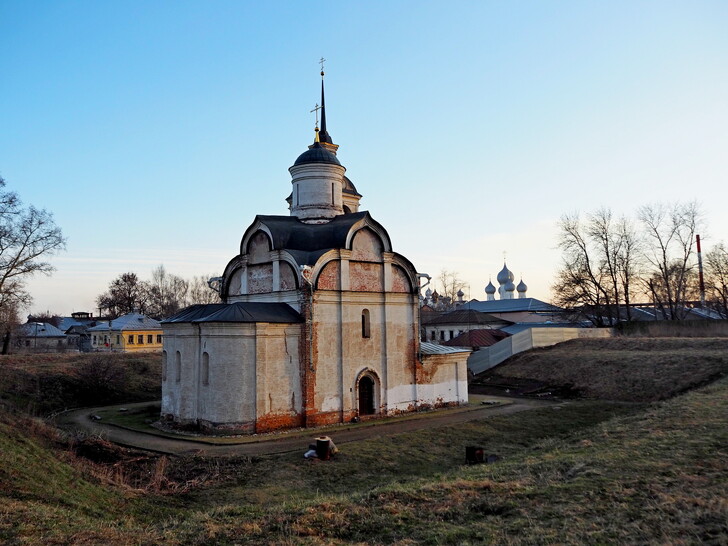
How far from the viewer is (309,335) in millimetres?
20031

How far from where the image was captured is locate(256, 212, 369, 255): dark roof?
21.8m

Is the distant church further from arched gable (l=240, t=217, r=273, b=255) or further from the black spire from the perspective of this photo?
the black spire

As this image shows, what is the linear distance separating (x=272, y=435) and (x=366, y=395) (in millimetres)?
4794

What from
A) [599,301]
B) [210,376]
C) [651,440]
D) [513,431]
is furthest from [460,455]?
[599,301]

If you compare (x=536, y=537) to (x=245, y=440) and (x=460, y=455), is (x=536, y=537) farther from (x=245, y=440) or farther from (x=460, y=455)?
(x=245, y=440)

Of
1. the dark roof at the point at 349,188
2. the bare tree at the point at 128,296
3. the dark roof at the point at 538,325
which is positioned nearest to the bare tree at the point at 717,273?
the dark roof at the point at 538,325

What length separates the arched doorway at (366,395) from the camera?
21.7 metres

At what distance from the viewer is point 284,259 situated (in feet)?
69.9

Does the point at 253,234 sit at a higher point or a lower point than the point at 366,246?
higher

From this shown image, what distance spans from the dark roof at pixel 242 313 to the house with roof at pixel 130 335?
2754 cm

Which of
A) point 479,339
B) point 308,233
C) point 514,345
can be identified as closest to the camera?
point 308,233

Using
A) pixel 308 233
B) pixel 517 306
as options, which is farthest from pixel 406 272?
pixel 517 306

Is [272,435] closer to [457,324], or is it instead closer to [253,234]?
[253,234]

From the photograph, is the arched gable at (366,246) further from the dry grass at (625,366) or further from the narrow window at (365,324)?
the dry grass at (625,366)
